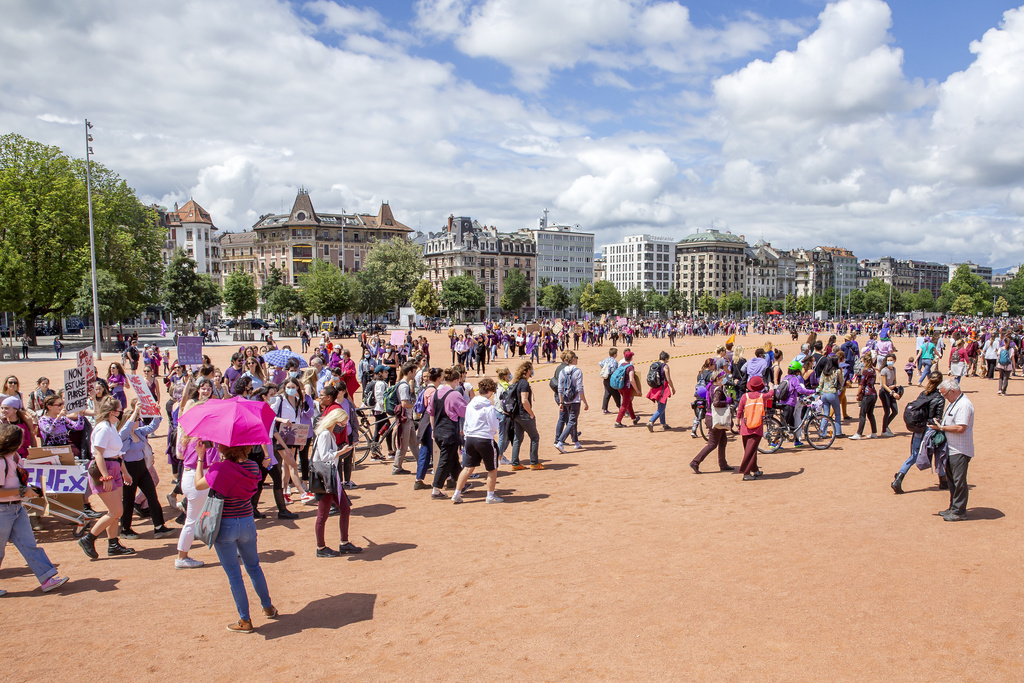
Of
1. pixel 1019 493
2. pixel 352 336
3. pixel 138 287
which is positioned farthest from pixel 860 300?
pixel 1019 493

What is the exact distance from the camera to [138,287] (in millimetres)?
47250

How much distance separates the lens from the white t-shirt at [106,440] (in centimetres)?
633

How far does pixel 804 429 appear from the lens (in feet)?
39.5

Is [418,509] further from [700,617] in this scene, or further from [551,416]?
[551,416]

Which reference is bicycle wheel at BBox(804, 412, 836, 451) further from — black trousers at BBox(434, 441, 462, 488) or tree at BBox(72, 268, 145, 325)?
tree at BBox(72, 268, 145, 325)

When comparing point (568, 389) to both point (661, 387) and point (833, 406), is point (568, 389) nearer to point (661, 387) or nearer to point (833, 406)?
point (661, 387)

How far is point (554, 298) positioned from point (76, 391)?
10884 centimetres

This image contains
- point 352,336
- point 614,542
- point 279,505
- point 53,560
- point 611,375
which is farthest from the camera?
point 352,336

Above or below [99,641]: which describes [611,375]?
above

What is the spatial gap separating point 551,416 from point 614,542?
9.04 metres

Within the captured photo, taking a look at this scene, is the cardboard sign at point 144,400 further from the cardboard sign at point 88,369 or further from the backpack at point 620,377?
the backpack at point 620,377

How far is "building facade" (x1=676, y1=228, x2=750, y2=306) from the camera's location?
16550 cm

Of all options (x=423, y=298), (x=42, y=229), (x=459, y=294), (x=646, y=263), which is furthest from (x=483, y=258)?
(x=42, y=229)

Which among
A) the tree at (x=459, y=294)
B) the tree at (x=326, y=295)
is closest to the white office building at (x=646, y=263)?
the tree at (x=459, y=294)
